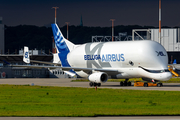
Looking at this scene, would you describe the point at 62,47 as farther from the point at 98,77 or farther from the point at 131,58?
the point at 131,58

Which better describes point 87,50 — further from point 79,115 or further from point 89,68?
point 79,115

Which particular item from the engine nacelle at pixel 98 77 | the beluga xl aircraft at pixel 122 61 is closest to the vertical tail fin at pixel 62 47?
the beluga xl aircraft at pixel 122 61

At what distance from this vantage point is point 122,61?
152ft

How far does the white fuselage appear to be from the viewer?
43.9 metres

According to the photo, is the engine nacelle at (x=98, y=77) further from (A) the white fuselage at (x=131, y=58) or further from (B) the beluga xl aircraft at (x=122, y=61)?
(A) the white fuselage at (x=131, y=58)

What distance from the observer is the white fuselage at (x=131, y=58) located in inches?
1729

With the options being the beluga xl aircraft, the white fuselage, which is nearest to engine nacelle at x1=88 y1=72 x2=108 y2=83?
the beluga xl aircraft

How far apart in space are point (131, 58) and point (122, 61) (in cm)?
145

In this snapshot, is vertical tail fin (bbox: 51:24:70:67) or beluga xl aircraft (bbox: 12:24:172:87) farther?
vertical tail fin (bbox: 51:24:70:67)

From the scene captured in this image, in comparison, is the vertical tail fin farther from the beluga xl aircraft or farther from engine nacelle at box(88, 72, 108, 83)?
engine nacelle at box(88, 72, 108, 83)

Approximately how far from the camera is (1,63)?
10975 centimetres

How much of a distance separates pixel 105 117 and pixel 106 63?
99.2 feet

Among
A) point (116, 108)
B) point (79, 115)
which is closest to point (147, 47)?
point (116, 108)

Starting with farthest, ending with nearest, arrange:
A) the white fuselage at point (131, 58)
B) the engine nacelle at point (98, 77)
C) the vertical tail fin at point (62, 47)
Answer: the vertical tail fin at point (62, 47) < the engine nacelle at point (98, 77) < the white fuselage at point (131, 58)
